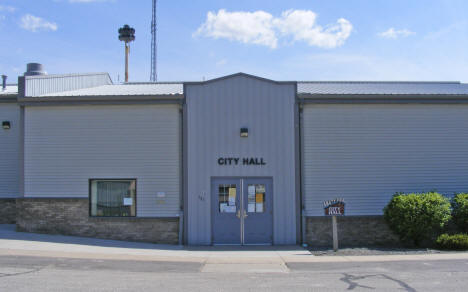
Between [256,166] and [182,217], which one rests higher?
[256,166]

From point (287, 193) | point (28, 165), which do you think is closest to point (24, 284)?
point (28, 165)

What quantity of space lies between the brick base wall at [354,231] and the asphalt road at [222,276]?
349 cm

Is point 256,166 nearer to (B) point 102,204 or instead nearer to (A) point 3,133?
(B) point 102,204

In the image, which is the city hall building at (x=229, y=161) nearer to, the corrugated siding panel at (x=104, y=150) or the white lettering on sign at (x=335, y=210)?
the corrugated siding panel at (x=104, y=150)

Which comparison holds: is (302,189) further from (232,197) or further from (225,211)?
(225,211)

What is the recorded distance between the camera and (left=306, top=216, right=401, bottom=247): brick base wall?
15.3m

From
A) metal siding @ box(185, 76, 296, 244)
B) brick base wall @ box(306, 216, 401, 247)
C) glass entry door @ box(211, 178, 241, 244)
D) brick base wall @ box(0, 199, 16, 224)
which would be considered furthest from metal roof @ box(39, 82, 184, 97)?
brick base wall @ box(306, 216, 401, 247)

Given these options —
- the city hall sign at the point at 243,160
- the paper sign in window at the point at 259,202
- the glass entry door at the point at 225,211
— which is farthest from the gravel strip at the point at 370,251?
the city hall sign at the point at 243,160

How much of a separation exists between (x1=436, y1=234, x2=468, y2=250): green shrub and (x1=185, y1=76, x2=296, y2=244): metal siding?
457 centimetres

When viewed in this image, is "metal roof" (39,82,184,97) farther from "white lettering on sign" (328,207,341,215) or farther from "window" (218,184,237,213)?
"white lettering on sign" (328,207,341,215)

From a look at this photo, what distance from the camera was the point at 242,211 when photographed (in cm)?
1524

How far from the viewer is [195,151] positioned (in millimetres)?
15469

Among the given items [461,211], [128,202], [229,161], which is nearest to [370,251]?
[461,211]

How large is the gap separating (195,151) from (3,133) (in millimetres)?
8068
